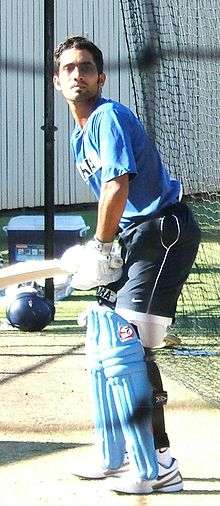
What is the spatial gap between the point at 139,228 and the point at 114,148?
372 millimetres

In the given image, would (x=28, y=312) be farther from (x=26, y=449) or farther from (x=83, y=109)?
(x=83, y=109)

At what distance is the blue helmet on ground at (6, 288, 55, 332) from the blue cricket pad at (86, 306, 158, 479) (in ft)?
10.1


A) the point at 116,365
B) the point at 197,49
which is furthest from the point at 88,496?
the point at 197,49

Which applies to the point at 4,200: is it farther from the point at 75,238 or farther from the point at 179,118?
the point at 179,118

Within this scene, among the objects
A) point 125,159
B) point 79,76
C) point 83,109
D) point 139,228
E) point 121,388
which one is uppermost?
point 79,76

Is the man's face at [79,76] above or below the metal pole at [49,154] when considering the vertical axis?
above

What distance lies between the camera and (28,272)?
13.7 ft

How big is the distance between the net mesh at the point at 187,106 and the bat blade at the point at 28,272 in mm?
1793

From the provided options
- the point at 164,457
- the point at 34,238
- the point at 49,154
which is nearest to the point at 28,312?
the point at 49,154

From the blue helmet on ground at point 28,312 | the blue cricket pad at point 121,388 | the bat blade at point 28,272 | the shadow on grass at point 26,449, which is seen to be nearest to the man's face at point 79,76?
the bat blade at point 28,272

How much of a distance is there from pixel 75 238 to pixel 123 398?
490 cm

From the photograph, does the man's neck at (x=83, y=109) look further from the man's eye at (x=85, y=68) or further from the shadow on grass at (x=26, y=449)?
the shadow on grass at (x=26, y=449)

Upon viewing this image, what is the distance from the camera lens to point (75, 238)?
9.18 m

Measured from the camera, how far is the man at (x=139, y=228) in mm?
4355
